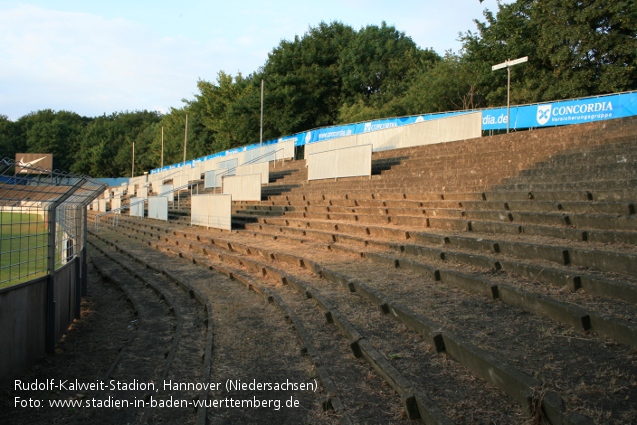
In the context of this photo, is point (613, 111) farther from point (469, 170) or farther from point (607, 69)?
point (607, 69)

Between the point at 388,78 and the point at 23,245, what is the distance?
42933 millimetres

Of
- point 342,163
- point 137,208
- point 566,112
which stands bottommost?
point 137,208

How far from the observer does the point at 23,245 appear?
6.06 meters

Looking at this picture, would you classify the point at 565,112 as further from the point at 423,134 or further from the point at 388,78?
the point at 388,78

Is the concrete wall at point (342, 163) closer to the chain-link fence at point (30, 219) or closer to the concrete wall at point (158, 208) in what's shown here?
the concrete wall at point (158, 208)

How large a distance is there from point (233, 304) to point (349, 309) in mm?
2373

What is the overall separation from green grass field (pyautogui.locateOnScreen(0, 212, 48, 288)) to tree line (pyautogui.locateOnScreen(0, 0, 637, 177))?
26.1m

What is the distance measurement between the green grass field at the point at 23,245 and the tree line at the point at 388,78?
2611 centimetres

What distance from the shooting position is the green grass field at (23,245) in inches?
224

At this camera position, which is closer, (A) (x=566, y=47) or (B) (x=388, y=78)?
(A) (x=566, y=47)

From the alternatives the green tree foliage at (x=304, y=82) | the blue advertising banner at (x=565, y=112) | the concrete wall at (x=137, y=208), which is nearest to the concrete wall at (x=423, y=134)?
the blue advertising banner at (x=565, y=112)

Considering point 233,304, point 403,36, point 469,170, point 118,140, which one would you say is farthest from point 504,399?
point 118,140

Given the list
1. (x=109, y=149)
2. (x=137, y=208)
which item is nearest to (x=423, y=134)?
(x=137, y=208)

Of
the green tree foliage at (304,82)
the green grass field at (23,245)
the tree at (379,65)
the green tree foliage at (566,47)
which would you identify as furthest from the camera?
the green tree foliage at (304,82)
